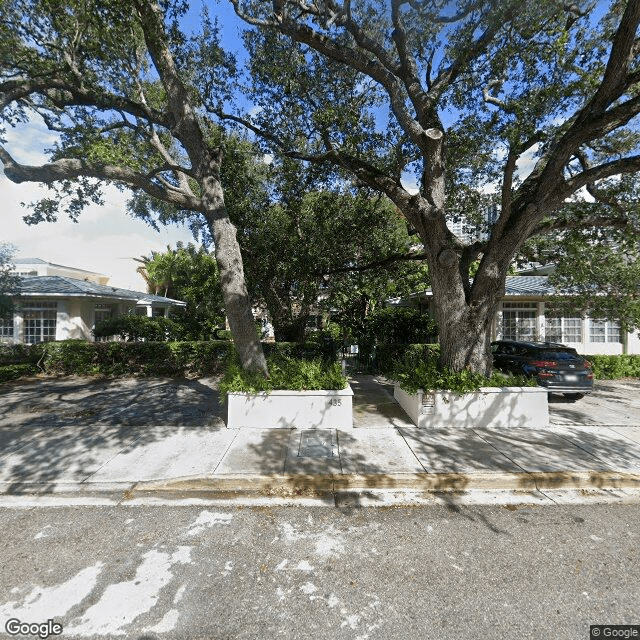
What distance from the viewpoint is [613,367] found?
12.5m

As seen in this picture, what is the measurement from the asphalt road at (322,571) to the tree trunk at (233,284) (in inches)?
142

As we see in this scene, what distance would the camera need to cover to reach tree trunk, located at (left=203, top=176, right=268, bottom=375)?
7375 millimetres

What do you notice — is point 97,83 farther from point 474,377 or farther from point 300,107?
point 474,377

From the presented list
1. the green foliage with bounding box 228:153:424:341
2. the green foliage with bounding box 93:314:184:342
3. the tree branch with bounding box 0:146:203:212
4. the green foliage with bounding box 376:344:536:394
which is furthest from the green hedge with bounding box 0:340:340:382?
the tree branch with bounding box 0:146:203:212

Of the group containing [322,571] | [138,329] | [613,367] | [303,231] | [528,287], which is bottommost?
[322,571]

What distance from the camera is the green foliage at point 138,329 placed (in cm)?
1608

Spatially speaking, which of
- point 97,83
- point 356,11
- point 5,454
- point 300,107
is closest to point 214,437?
point 5,454

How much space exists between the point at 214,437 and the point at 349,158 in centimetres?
638

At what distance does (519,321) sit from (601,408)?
6.97m

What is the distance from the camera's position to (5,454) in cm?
566

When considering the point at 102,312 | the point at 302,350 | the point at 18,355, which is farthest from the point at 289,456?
the point at 102,312

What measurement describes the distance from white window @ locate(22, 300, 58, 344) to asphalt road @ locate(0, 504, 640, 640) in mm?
15214

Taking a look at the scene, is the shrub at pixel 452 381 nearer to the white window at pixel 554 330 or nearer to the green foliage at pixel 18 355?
the white window at pixel 554 330

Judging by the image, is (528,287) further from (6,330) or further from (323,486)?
(6,330)
